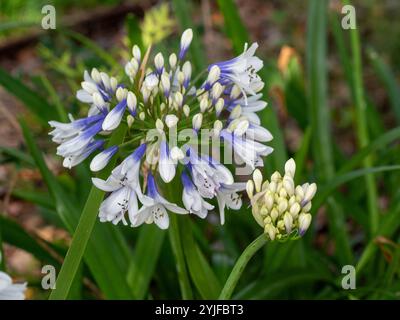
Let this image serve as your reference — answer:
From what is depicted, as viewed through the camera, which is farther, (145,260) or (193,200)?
(145,260)

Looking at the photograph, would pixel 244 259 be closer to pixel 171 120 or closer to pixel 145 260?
pixel 171 120

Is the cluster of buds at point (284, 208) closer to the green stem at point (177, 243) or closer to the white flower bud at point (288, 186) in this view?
the white flower bud at point (288, 186)

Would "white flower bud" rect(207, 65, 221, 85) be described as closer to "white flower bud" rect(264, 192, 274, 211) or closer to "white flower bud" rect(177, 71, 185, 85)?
"white flower bud" rect(177, 71, 185, 85)

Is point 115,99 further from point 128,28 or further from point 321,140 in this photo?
point 321,140

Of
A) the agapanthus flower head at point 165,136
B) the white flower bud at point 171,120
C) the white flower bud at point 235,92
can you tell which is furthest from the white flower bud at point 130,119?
the white flower bud at point 235,92

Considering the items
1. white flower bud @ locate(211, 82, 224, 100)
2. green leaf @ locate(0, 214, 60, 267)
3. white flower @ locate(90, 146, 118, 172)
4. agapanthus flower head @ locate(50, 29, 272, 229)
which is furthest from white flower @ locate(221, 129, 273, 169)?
green leaf @ locate(0, 214, 60, 267)

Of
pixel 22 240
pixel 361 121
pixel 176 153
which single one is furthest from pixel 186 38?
pixel 361 121
